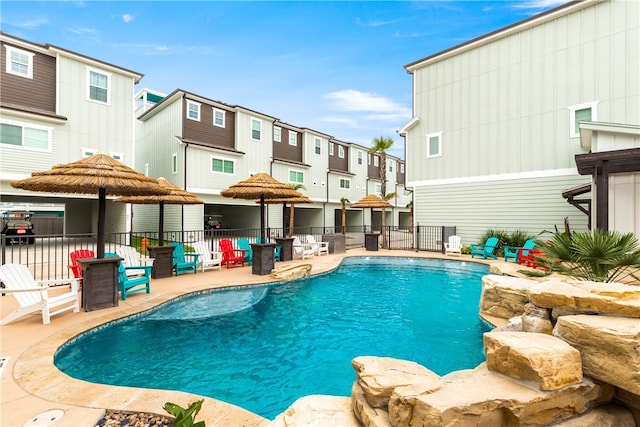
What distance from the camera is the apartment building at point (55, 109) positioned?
46.7ft

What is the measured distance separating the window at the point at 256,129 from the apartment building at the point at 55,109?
7.85 metres

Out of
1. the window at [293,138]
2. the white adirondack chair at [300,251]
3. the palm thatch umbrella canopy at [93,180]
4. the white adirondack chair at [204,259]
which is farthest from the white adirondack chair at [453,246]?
the window at [293,138]

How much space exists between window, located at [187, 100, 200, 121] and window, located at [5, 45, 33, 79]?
24.8 ft

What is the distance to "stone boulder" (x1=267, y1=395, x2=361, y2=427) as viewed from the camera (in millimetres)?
2643

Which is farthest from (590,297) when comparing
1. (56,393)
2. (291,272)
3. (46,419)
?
(291,272)

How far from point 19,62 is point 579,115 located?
26.2m

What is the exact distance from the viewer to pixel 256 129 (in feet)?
77.2

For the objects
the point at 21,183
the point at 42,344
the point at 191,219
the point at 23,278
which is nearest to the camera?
the point at 42,344

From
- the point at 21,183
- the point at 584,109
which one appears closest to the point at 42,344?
the point at 21,183

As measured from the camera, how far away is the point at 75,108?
1589cm

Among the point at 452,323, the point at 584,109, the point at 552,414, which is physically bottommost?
the point at 452,323

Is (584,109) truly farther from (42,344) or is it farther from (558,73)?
(42,344)

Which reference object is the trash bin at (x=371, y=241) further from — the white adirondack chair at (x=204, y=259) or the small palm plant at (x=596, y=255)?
the small palm plant at (x=596, y=255)

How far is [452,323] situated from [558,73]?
14.2m
